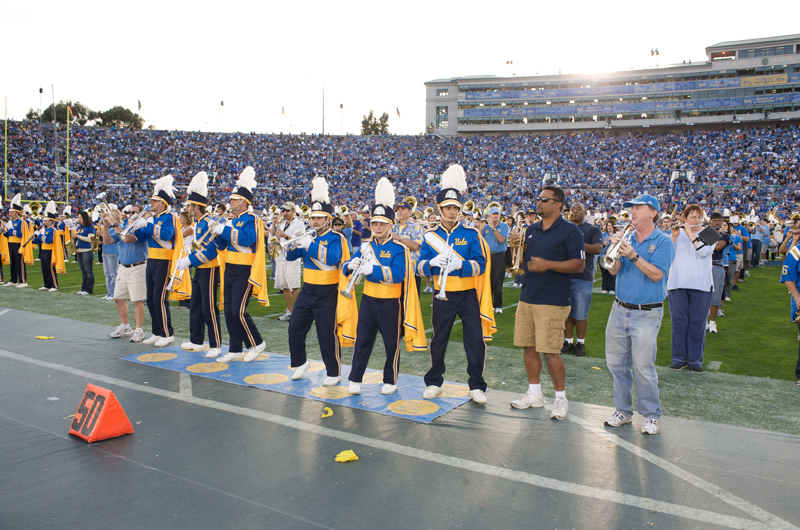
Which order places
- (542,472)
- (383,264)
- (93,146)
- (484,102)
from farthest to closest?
(484,102) → (93,146) → (383,264) → (542,472)

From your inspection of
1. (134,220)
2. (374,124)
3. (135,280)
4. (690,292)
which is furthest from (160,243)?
(374,124)

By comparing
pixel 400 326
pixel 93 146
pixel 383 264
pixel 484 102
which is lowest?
pixel 400 326

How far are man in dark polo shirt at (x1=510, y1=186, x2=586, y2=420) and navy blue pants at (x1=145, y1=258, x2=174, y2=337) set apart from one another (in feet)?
16.8

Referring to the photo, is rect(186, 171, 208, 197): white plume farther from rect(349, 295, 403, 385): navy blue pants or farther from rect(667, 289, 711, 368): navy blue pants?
rect(667, 289, 711, 368): navy blue pants

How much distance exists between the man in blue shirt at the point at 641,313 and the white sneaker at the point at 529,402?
676 mm

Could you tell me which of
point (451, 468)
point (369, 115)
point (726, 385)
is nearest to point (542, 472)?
point (451, 468)

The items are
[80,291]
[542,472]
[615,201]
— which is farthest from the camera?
[615,201]

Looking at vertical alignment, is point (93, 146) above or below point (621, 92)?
below

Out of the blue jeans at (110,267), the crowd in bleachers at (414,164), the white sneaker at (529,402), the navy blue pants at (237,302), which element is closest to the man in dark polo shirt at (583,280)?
the white sneaker at (529,402)

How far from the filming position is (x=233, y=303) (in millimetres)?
6828

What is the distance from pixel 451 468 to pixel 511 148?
5138cm

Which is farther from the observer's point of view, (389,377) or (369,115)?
(369,115)

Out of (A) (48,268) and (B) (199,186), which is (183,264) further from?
(A) (48,268)

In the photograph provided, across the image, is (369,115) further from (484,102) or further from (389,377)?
(389,377)
